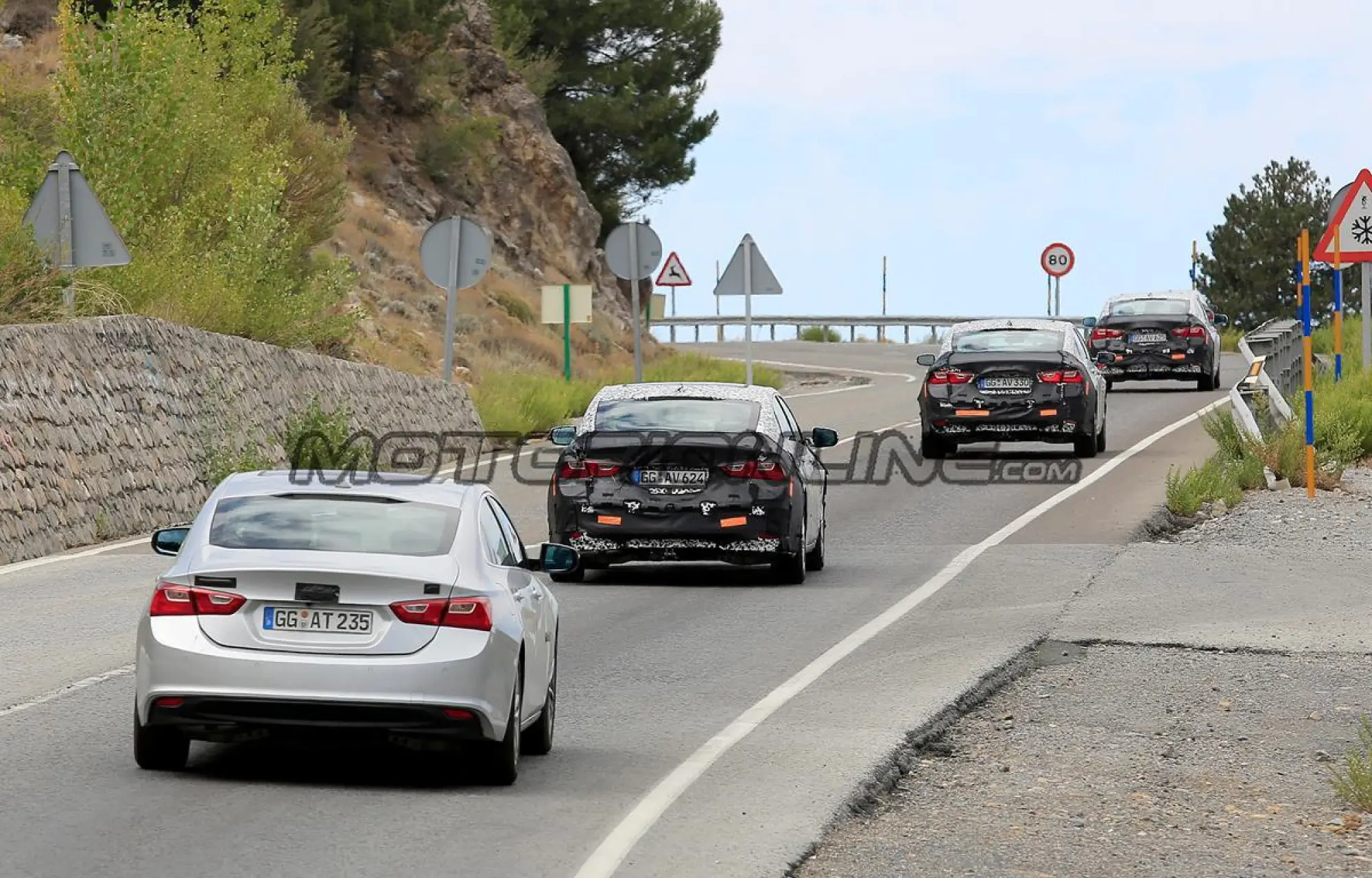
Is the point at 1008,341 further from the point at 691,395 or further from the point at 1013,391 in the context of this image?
the point at 691,395

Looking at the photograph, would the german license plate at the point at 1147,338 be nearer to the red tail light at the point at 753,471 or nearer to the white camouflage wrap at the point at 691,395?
the white camouflage wrap at the point at 691,395

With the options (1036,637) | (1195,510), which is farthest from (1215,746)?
(1195,510)

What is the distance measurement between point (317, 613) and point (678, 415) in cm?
878

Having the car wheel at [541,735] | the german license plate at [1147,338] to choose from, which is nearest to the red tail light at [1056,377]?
the german license plate at [1147,338]

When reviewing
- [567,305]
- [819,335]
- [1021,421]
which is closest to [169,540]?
[1021,421]

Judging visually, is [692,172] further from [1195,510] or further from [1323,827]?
[1323,827]

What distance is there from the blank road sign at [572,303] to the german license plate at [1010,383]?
12693 millimetres

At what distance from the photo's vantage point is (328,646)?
948 centimetres

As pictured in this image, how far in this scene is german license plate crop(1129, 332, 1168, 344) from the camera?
134ft

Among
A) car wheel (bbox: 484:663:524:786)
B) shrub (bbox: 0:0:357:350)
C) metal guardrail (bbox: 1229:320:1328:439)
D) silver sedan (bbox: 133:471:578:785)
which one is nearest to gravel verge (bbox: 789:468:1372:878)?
car wheel (bbox: 484:663:524:786)

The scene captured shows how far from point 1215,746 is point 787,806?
2745 mm

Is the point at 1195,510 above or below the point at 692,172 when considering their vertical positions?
below

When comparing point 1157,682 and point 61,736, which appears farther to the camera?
point 1157,682

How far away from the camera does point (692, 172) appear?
2490 inches
